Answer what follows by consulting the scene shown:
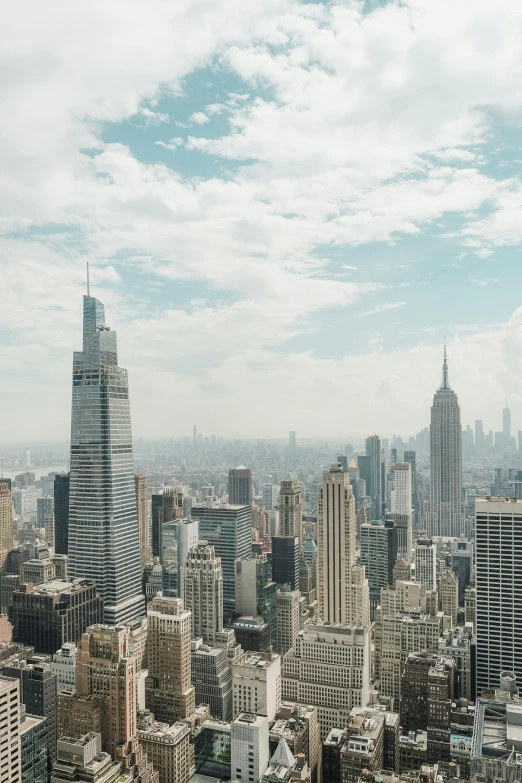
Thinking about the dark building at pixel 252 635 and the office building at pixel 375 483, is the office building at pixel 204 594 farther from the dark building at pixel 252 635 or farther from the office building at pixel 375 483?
the office building at pixel 375 483

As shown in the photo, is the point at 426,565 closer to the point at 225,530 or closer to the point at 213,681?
the point at 225,530

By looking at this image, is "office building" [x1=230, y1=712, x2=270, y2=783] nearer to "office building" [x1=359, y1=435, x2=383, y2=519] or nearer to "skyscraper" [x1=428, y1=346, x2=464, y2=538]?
"office building" [x1=359, y1=435, x2=383, y2=519]

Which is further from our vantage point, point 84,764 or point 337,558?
point 337,558

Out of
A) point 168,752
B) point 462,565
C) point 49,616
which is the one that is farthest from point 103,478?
point 462,565

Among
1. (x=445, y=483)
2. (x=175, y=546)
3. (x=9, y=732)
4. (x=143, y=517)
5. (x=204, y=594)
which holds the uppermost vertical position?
(x=445, y=483)

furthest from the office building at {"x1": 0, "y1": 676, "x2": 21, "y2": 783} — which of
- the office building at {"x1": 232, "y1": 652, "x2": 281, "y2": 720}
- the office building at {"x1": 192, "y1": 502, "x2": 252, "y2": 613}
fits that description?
the office building at {"x1": 192, "y1": 502, "x2": 252, "y2": 613}

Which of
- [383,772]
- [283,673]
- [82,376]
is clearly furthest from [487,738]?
[82,376]

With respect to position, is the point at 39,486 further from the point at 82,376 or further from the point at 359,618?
the point at 359,618
